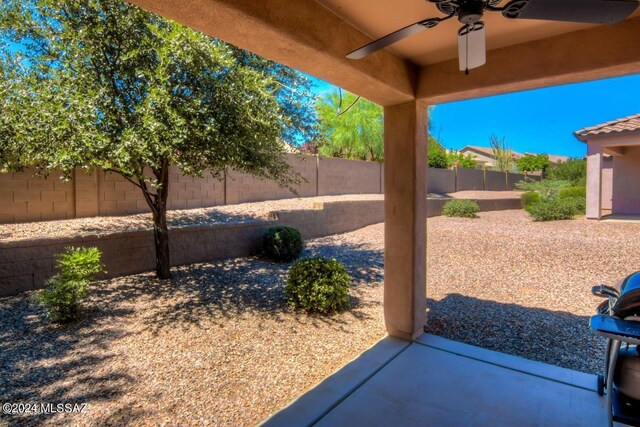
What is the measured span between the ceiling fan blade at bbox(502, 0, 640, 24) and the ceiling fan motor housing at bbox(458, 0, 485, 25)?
13 centimetres

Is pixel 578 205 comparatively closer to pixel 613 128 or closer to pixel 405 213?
pixel 613 128

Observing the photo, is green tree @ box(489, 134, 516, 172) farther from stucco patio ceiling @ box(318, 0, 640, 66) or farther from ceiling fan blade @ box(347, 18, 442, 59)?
ceiling fan blade @ box(347, 18, 442, 59)

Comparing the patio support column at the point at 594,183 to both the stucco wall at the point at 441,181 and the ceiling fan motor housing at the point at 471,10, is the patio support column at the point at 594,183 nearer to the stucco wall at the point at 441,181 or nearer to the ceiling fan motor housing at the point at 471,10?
the stucco wall at the point at 441,181

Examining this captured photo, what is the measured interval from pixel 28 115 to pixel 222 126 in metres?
2.19

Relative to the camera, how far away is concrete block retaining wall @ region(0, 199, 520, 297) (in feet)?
16.0

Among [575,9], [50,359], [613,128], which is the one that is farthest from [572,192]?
[50,359]

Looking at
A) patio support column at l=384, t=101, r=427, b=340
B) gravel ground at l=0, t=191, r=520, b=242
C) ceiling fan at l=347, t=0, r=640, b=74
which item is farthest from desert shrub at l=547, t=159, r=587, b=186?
ceiling fan at l=347, t=0, r=640, b=74

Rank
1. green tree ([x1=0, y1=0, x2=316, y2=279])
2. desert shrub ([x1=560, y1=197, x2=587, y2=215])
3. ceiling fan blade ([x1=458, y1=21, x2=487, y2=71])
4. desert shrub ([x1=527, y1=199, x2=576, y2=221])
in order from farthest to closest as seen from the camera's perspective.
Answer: desert shrub ([x1=560, y1=197, x2=587, y2=215]) → desert shrub ([x1=527, y1=199, x2=576, y2=221]) → green tree ([x1=0, y1=0, x2=316, y2=279]) → ceiling fan blade ([x1=458, y1=21, x2=487, y2=71])

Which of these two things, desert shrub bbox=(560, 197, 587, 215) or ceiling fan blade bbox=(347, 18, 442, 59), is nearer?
ceiling fan blade bbox=(347, 18, 442, 59)

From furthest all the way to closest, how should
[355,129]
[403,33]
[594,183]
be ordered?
[355,129], [594,183], [403,33]

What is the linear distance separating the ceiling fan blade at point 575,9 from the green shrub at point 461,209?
1293 centimetres

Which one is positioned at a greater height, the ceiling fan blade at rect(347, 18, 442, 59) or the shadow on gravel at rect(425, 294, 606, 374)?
the ceiling fan blade at rect(347, 18, 442, 59)

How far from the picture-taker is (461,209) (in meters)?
14.1

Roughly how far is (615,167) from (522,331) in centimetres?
1271
